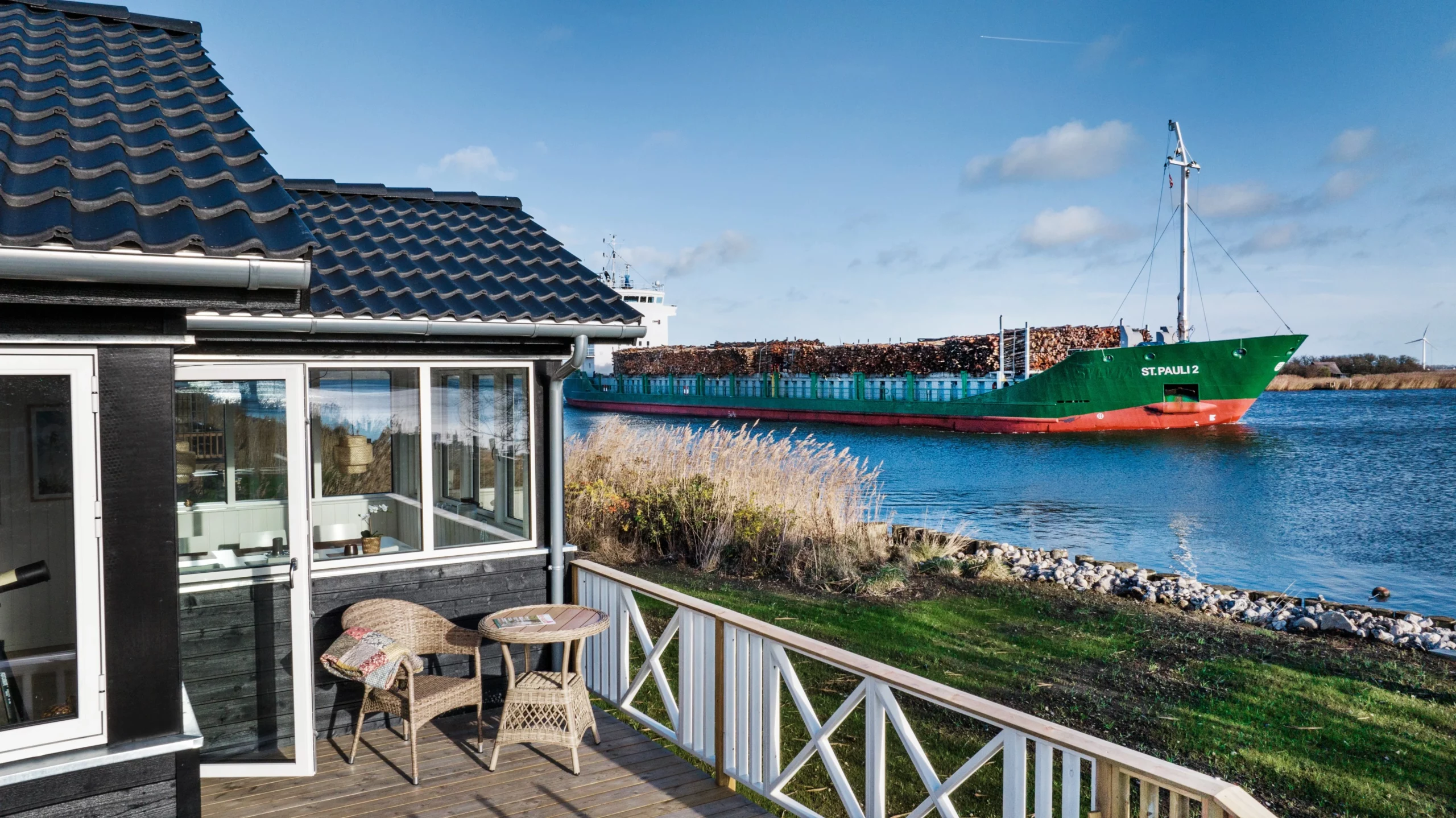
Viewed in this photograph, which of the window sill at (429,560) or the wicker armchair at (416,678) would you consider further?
the window sill at (429,560)

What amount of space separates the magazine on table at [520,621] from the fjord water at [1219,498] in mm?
7359

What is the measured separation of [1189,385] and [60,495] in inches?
1219

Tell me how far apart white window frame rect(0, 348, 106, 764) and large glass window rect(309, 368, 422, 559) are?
6.48ft

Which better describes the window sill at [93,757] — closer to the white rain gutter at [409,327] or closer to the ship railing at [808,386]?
the white rain gutter at [409,327]

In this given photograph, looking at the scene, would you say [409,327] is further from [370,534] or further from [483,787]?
[483,787]

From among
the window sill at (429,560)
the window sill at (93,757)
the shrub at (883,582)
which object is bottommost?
the shrub at (883,582)

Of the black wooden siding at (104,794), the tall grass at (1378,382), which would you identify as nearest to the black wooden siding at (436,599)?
the black wooden siding at (104,794)

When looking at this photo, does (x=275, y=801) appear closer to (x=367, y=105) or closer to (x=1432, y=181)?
(x=367, y=105)

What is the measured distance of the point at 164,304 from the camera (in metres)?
2.26

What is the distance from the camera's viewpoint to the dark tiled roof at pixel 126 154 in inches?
84.9

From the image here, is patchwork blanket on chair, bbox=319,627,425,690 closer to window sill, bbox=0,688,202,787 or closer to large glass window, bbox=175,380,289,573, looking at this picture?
large glass window, bbox=175,380,289,573

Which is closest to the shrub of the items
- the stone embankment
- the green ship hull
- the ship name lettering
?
the stone embankment

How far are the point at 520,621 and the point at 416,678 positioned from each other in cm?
60

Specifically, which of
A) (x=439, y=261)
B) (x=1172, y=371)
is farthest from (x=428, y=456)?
A: (x=1172, y=371)
